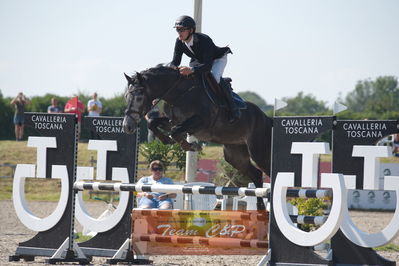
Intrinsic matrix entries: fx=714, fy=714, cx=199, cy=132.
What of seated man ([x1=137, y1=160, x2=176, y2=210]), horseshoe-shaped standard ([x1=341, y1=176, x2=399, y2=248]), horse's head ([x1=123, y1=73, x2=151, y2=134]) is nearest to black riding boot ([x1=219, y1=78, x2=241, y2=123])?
horse's head ([x1=123, y1=73, x2=151, y2=134])

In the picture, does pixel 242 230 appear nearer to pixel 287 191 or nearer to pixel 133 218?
pixel 287 191

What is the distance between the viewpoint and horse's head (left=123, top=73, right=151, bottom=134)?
6.36m

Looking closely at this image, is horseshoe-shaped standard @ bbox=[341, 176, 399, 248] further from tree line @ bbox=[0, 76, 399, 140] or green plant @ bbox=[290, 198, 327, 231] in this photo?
tree line @ bbox=[0, 76, 399, 140]

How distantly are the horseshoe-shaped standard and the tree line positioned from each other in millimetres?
13332

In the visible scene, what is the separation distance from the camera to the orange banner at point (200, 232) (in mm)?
6160

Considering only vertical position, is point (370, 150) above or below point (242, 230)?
above

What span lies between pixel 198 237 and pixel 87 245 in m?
1.50

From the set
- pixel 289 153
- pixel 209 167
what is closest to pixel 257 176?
pixel 289 153

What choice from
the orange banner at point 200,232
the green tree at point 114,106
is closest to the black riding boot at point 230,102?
the orange banner at point 200,232

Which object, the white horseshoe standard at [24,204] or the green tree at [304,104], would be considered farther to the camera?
the green tree at [304,104]

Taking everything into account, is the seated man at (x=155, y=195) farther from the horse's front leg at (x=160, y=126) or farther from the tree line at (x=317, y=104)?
the tree line at (x=317, y=104)

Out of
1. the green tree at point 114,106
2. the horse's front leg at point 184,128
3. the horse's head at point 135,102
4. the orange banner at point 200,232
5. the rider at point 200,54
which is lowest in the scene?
the orange banner at point 200,232

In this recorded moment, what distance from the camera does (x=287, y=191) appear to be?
241 inches

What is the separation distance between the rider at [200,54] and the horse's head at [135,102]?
42 cm
